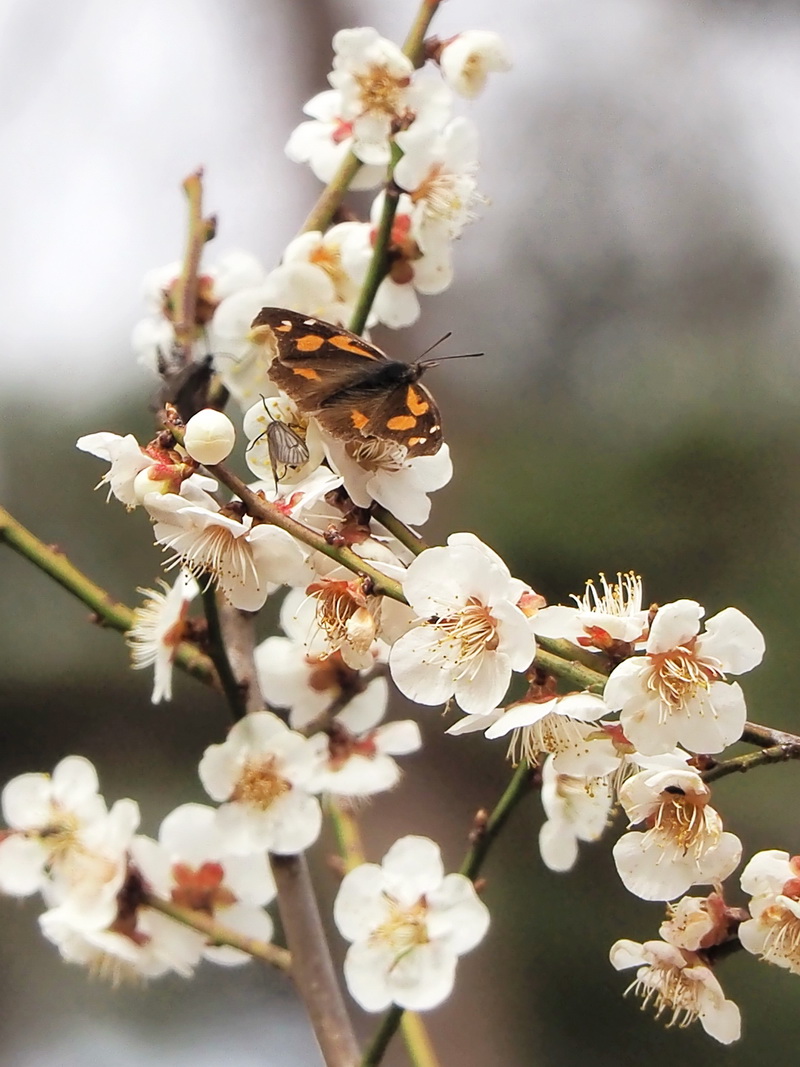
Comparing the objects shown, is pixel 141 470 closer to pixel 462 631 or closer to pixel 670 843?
pixel 462 631

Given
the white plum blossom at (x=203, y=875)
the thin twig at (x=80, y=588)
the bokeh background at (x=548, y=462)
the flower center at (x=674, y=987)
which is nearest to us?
the flower center at (x=674, y=987)

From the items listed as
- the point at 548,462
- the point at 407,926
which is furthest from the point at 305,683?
the point at 548,462

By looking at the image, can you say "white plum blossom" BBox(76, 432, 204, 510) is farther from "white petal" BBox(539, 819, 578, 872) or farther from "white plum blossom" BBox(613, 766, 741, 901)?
"white petal" BBox(539, 819, 578, 872)

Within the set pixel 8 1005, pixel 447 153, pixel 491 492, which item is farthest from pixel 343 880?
pixel 8 1005

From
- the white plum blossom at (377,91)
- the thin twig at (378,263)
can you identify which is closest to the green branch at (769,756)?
the thin twig at (378,263)

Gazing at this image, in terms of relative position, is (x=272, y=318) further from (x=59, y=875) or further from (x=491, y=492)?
(x=491, y=492)

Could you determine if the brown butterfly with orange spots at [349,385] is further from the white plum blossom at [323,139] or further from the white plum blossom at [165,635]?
the white plum blossom at [323,139]
